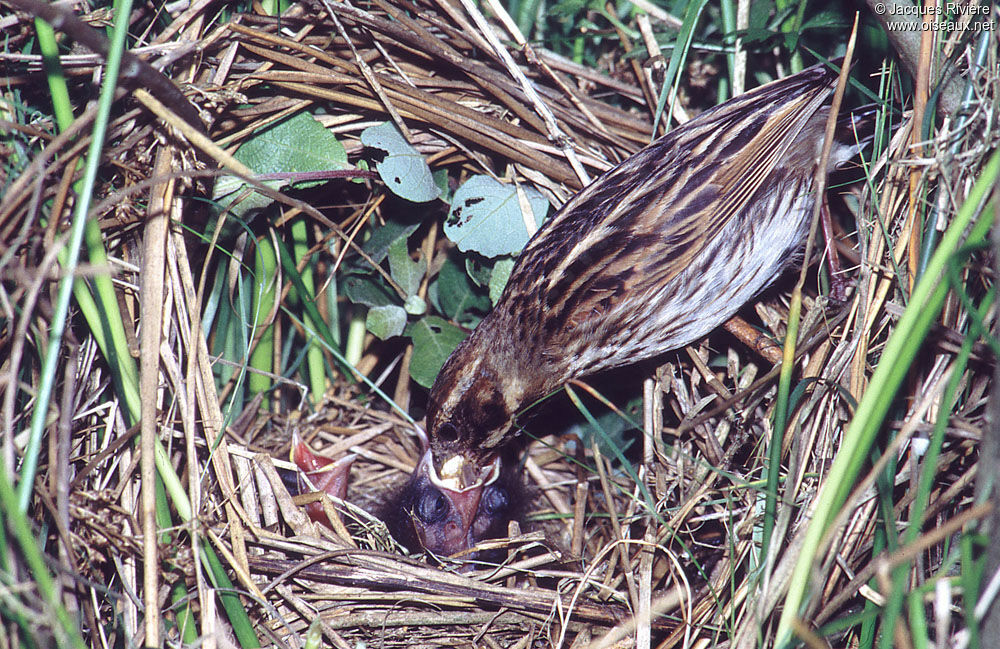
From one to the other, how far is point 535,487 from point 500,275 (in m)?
0.86

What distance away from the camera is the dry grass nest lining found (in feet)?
6.92

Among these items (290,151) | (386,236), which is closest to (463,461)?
(386,236)

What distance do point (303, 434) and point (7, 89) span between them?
157 cm

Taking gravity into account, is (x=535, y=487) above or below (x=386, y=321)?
below

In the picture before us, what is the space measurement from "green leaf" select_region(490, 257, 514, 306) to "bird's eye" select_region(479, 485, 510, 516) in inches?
28.5

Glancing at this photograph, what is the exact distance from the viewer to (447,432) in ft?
9.25

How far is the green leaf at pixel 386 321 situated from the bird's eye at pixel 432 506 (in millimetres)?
602

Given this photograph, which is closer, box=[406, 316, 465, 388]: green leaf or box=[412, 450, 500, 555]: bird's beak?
box=[412, 450, 500, 555]: bird's beak

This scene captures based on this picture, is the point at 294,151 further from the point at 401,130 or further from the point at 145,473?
the point at 145,473

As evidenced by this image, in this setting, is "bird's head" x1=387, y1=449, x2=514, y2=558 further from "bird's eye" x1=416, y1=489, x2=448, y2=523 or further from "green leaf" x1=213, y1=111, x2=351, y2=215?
"green leaf" x1=213, y1=111, x2=351, y2=215

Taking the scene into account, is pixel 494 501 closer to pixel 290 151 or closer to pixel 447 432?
pixel 447 432

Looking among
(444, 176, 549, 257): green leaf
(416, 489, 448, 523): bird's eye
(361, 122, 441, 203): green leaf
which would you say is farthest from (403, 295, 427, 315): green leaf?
(416, 489, 448, 523): bird's eye

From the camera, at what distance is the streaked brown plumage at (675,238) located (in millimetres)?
2482

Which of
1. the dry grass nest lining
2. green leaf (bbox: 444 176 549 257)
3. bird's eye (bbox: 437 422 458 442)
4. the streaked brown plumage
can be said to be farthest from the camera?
bird's eye (bbox: 437 422 458 442)
